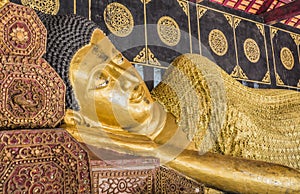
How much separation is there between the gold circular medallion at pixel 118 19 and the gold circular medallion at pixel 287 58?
339 cm

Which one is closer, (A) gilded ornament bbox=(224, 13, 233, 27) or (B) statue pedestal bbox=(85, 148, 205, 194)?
(B) statue pedestal bbox=(85, 148, 205, 194)

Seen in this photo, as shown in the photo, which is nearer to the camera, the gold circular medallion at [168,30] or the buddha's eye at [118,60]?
the buddha's eye at [118,60]

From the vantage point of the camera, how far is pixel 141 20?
4.90m

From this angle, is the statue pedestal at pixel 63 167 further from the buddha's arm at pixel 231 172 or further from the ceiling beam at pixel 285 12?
the ceiling beam at pixel 285 12

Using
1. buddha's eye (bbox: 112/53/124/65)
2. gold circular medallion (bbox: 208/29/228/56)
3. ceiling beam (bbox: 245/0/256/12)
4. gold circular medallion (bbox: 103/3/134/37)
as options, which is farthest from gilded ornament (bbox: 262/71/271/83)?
A: buddha's eye (bbox: 112/53/124/65)

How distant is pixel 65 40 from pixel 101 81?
10.0 inches

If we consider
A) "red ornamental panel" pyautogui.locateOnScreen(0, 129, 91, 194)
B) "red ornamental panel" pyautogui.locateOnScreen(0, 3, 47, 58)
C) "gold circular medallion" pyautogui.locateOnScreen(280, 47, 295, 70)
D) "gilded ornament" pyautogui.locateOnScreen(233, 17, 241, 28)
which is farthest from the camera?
"gold circular medallion" pyautogui.locateOnScreen(280, 47, 295, 70)

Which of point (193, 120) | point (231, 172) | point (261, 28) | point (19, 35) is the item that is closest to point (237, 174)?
point (231, 172)

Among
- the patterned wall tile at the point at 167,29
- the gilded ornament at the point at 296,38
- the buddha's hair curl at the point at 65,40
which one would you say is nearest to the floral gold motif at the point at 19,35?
the buddha's hair curl at the point at 65,40

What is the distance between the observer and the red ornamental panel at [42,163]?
1.08 m

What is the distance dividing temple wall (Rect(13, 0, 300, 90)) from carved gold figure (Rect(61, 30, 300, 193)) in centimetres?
239

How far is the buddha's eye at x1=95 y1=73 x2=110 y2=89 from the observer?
1.66 metres

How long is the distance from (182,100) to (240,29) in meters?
4.37

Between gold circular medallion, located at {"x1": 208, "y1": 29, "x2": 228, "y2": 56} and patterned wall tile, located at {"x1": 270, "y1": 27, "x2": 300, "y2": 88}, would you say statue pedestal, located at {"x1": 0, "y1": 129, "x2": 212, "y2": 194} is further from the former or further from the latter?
patterned wall tile, located at {"x1": 270, "y1": 27, "x2": 300, "y2": 88}
